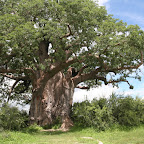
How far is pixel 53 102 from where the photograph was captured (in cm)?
1828

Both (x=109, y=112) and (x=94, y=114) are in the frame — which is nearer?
(x=109, y=112)

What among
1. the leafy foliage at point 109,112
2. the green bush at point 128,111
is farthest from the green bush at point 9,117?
the green bush at point 128,111

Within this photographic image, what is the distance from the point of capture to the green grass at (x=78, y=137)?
11.5m

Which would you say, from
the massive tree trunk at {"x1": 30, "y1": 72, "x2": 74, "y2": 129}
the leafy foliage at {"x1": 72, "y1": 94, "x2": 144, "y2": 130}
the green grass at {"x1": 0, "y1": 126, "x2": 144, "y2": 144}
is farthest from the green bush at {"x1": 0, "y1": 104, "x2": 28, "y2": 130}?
the leafy foliage at {"x1": 72, "y1": 94, "x2": 144, "y2": 130}

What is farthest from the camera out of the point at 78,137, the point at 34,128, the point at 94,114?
the point at 94,114

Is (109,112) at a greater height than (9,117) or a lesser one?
greater

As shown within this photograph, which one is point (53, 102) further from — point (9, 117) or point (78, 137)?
point (78, 137)

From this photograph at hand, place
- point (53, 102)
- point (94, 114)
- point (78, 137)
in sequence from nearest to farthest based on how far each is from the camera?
point (78, 137) → point (94, 114) → point (53, 102)

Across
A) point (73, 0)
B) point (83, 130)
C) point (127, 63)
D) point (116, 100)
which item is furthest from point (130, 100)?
point (73, 0)

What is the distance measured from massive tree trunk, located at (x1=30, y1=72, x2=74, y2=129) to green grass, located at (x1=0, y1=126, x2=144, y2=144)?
6.78 feet

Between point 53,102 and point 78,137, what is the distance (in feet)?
18.6

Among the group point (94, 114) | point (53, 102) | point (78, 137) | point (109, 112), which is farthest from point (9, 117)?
point (109, 112)

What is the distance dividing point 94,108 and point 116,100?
197cm

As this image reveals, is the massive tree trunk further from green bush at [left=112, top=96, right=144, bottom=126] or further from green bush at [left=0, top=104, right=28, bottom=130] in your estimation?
green bush at [left=112, top=96, right=144, bottom=126]
